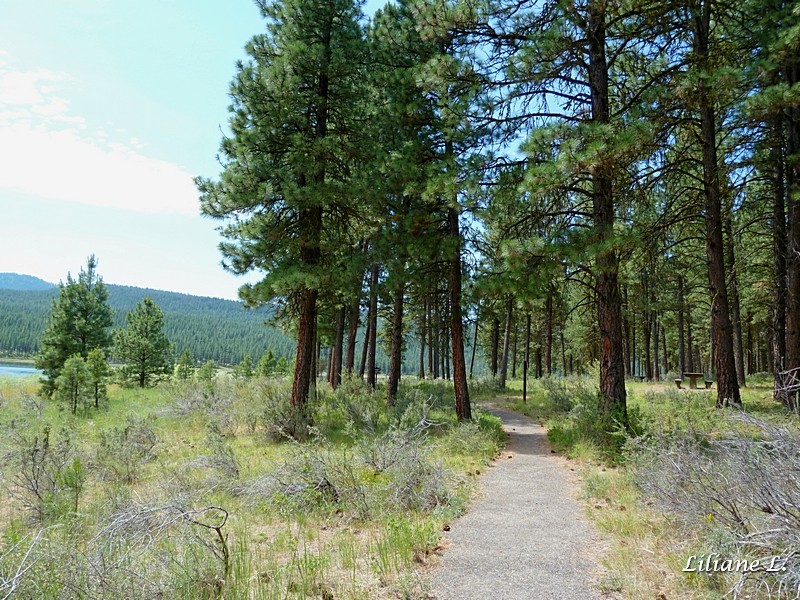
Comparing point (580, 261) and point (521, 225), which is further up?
point (521, 225)

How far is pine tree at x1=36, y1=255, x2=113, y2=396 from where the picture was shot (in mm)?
25406

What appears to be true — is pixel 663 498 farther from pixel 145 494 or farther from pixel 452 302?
pixel 452 302

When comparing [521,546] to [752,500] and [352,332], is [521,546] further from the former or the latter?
[352,332]

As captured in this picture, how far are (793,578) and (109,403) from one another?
21.7 meters

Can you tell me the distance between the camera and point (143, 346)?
104 feet

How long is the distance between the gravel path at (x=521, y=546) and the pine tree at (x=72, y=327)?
2634 cm

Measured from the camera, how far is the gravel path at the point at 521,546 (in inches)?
141

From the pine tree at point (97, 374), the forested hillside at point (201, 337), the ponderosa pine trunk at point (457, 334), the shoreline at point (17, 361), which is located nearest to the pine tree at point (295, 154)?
the ponderosa pine trunk at point (457, 334)

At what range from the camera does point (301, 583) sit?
360 centimetres

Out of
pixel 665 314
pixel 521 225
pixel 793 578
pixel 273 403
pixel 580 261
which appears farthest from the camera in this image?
pixel 665 314

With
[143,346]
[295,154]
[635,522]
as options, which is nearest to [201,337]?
[143,346]

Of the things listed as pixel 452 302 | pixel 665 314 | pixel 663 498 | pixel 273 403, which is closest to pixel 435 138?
pixel 452 302

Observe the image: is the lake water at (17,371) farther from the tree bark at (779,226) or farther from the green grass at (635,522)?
the tree bark at (779,226)
